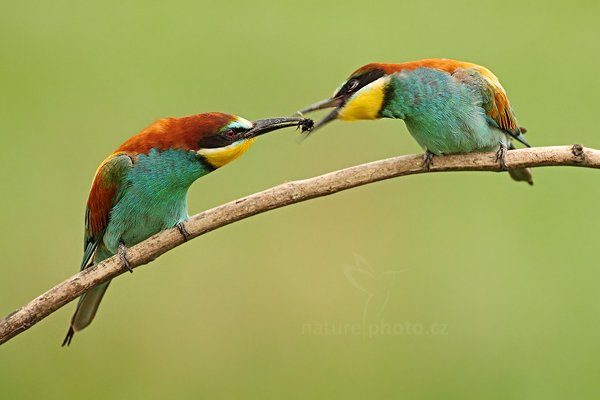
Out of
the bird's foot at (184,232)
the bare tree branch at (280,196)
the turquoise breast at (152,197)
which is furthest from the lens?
the turquoise breast at (152,197)

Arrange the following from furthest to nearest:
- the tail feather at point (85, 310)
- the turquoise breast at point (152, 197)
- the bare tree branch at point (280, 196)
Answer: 1. the tail feather at point (85, 310)
2. the turquoise breast at point (152, 197)
3. the bare tree branch at point (280, 196)

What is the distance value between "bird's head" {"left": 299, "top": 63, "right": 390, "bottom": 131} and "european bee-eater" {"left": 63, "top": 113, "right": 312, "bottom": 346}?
76mm

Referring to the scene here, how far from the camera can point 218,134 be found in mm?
2705

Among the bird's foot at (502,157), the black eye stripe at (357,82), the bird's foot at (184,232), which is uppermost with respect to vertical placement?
the black eye stripe at (357,82)

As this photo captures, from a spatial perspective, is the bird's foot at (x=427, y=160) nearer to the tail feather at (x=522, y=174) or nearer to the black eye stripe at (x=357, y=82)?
the black eye stripe at (x=357, y=82)

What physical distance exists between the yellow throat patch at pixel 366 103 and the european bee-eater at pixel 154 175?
11 centimetres

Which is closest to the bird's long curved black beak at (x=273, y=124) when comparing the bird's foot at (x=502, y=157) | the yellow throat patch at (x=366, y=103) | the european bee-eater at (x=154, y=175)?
the european bee-eater at (x=154, y=175)

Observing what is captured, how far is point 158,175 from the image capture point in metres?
2.85

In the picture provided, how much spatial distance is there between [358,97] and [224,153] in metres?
0.40

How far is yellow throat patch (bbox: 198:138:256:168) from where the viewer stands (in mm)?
2688

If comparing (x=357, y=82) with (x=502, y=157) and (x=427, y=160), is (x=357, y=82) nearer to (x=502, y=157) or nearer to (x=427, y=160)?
(x=427, y=160)

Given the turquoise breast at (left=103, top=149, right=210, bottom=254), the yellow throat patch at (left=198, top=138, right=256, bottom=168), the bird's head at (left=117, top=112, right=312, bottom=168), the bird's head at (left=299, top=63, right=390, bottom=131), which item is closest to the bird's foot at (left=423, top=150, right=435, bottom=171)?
the bird's head at (left=299, top=63, right=390, bottom=131)

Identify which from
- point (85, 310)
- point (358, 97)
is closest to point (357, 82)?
point (358, 97)

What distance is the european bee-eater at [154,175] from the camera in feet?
8.87
